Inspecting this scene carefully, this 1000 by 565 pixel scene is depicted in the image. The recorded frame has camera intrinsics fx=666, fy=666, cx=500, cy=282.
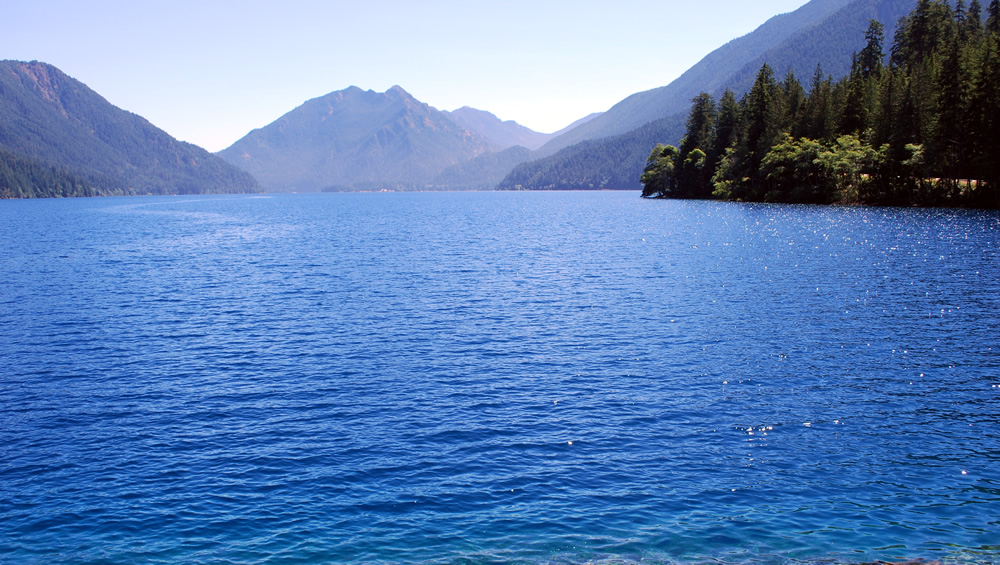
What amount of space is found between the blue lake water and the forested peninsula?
226 feet

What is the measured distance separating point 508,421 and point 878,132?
13073cm

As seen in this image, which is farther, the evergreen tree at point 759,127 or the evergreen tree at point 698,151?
the evergreen tree at point 698,151

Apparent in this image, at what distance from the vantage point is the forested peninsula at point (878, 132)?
10562cm

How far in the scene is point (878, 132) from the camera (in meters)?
126

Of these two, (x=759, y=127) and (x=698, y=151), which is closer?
(x=759, y=127)

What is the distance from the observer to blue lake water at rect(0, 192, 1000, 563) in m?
15.2

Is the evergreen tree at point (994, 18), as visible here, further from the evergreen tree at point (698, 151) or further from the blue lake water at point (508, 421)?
the blue lake water at point (508, 421)

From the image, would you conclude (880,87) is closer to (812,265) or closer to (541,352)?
(812,265)

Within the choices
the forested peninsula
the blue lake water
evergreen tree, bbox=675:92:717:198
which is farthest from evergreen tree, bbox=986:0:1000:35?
the blue lake water

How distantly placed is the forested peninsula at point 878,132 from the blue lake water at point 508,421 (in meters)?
69.0

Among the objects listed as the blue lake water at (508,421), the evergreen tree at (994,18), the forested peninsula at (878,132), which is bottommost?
the blue lake water at (508,421)

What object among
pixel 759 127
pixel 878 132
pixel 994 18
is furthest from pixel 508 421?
pixel 994 18

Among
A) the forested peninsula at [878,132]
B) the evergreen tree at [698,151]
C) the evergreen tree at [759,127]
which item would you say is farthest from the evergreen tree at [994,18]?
the evergreen tree at [698,151]

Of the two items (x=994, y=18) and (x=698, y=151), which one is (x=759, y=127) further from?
(x=994, y=18)
